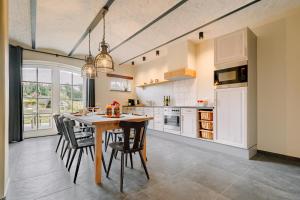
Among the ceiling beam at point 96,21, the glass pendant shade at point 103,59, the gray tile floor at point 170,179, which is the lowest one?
the gray tile floor at point 170,179

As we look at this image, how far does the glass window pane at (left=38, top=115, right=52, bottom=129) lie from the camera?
4.71 m

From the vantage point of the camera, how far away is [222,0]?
95.1 inches

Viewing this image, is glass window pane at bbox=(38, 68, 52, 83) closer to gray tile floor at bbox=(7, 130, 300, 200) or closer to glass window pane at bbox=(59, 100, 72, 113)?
glass window pane at bbox=(59, 100, 72, 113)

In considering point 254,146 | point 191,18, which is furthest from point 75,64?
point 254,146

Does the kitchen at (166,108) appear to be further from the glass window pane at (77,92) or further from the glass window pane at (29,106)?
the glass window pane at (77,92)

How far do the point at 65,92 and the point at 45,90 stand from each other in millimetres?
583

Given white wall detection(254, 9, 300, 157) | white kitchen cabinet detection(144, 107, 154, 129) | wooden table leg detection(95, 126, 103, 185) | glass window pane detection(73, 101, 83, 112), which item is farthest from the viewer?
glass window pane detection(73, 101, 83, 112)

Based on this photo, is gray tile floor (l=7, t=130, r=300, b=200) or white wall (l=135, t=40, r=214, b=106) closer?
gray tile floor (l=7, t=130, r=300, b=200)

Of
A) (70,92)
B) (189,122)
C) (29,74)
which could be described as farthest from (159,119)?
(29,74)

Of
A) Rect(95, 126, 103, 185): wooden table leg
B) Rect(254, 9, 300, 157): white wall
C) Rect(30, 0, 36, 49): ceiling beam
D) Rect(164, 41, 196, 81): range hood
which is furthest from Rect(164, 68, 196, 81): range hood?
Rect(30, 0, 36, 49): ceiling beam

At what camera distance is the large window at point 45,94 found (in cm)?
453

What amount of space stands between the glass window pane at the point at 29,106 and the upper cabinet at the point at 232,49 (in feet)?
18.1

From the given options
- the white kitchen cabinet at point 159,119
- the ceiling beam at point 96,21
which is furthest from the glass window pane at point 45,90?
the white kitchen cabinet at point 159,119

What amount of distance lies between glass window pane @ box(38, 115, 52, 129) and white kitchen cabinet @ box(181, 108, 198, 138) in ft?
Answer: 14.4
